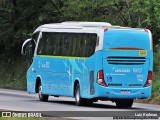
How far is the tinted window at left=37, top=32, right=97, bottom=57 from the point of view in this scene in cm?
2870

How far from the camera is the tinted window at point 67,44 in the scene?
28.7 metres

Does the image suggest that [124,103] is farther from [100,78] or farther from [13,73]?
[13,73]

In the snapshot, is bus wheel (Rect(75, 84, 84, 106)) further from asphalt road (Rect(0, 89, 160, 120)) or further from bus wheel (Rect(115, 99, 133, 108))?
bus wheel (Rect(115, 99, 133, 108))

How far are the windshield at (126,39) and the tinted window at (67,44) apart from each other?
683mm

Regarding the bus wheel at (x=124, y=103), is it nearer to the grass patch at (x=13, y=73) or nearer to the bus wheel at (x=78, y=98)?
the bus wheel at (x=78, y=98)

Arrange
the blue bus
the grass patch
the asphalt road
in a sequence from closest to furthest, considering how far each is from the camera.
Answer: the asphalt road, the blue bus, the grass patch

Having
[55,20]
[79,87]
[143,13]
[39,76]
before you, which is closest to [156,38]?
[143,13]

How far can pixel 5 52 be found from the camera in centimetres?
6225

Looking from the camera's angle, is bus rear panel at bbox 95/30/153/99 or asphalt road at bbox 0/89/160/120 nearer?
asphalt road at bbox 0/89/160/120

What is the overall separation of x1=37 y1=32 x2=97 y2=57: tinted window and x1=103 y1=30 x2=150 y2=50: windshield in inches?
26.9

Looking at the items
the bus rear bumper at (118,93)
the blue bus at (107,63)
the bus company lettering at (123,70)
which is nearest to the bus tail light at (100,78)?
the blue bus at (107,63)

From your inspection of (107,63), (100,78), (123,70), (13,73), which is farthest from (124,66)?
(13,73)

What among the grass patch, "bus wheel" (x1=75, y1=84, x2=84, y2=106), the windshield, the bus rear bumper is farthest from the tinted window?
the grass patch

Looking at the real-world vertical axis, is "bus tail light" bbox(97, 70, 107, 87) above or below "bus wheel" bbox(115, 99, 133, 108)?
above
